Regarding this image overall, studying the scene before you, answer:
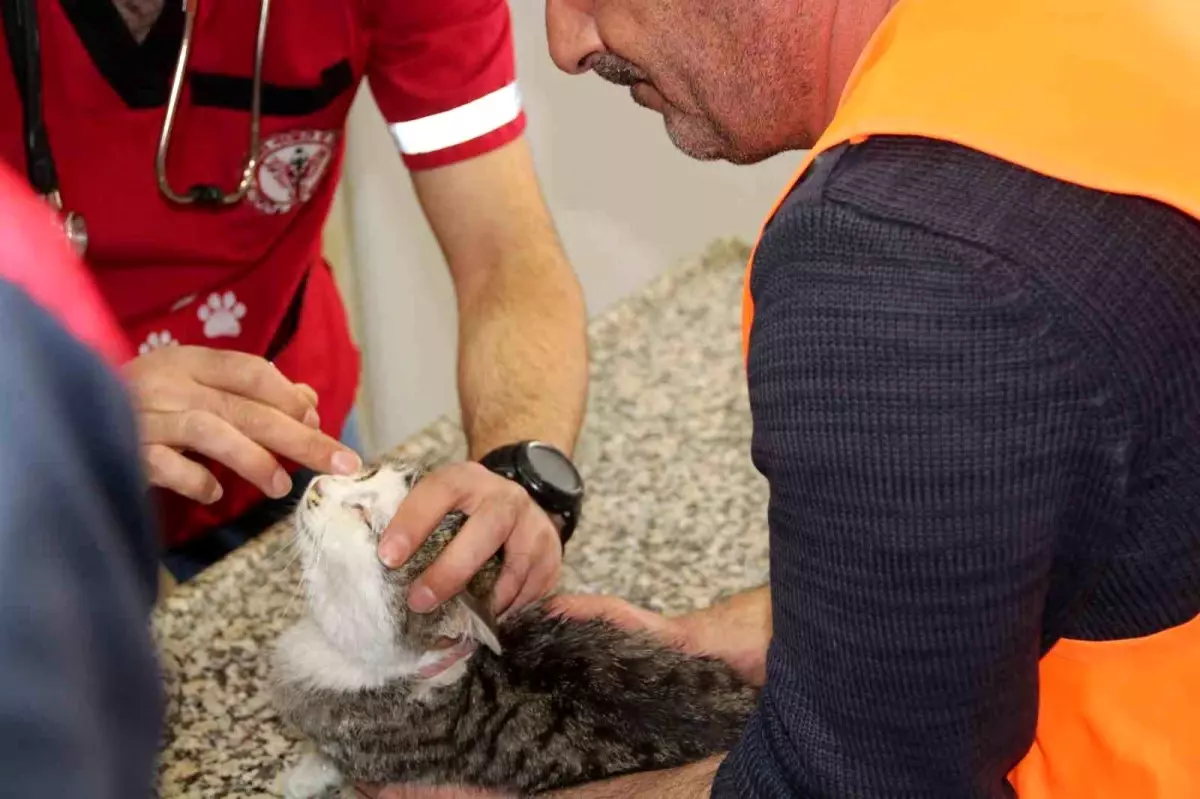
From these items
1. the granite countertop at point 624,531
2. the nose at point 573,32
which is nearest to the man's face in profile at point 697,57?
the nose at point 573,32

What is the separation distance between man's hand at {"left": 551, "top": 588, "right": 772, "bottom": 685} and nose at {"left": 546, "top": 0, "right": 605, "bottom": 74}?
526mm

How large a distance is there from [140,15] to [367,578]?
581mm

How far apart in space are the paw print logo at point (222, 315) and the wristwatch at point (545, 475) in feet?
1.12

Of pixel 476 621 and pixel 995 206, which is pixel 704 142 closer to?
pixel 995 206

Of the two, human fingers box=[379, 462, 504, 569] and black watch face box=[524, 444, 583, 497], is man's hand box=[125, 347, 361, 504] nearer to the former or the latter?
human fingers box=[379, 462, 504, 569]

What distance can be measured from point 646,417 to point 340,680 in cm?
59

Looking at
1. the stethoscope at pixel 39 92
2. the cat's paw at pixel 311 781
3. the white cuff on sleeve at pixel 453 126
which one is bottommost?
the cat's paw at pixel 311 781

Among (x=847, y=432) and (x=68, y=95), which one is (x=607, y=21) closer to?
(x=847, y=432)

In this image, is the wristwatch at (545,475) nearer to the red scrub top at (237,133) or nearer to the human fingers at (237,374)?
the human fingers at (237,374)

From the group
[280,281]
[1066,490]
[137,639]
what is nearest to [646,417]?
[280,281]

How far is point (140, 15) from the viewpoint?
3.63 feet

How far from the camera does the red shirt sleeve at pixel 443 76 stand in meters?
1.28

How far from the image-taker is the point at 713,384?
1.61 m

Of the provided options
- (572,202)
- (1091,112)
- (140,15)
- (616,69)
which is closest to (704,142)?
(616,69)
